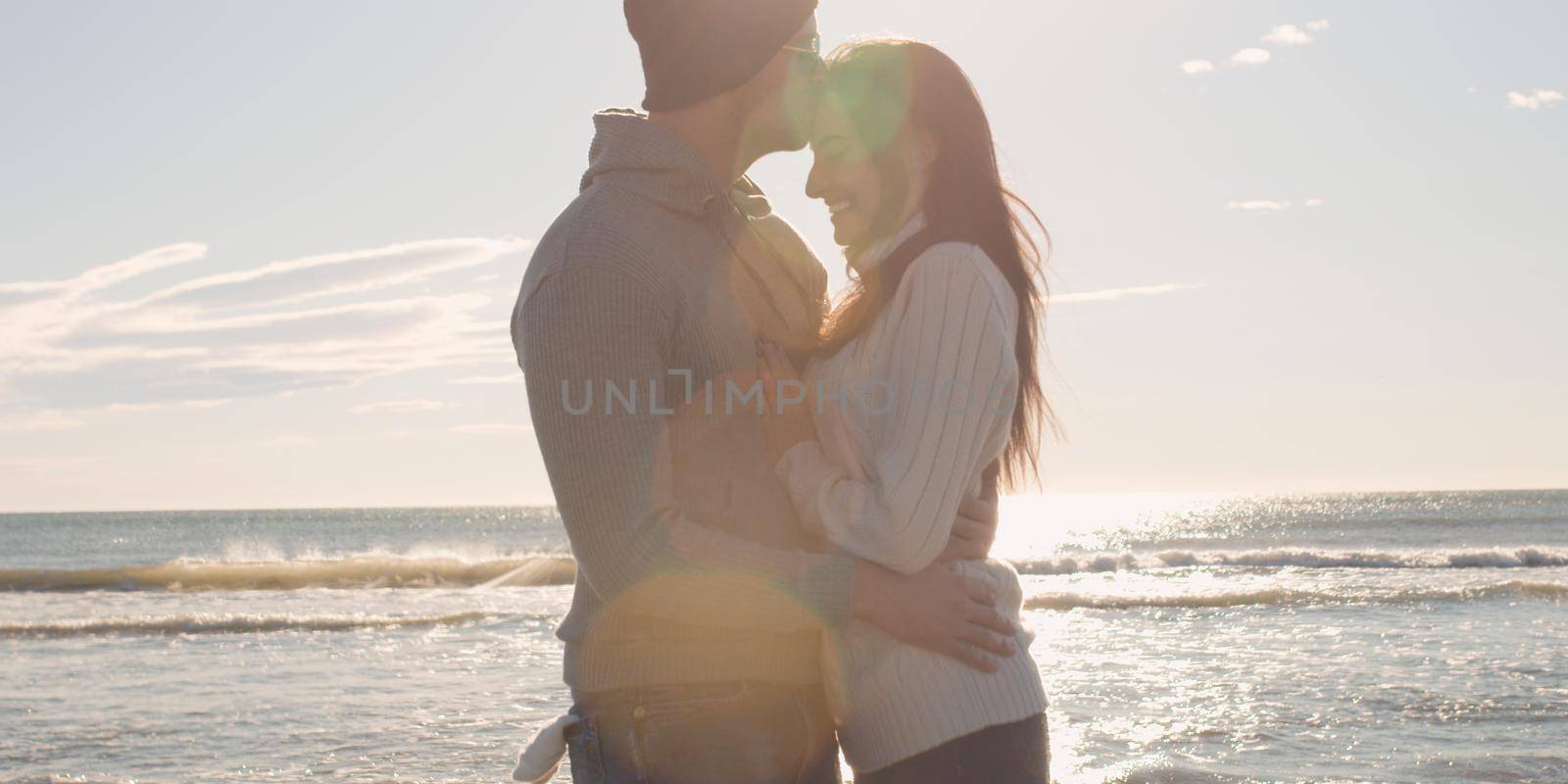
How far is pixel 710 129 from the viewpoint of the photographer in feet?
7.29

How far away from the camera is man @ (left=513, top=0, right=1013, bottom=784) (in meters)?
1.84

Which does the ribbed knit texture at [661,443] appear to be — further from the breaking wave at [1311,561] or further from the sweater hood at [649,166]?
the breaking wave at [1311,561]

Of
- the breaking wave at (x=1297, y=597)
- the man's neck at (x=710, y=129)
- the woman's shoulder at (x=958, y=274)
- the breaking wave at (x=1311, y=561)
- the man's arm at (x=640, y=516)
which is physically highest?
the man's neck at (x=710, y=129)

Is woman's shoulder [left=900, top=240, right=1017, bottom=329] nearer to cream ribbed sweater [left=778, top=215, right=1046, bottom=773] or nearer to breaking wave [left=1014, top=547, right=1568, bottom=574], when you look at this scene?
cream ribbed sweater [left=778, top=215, right=1046, bottom=773]

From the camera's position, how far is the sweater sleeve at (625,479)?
71.8 inches

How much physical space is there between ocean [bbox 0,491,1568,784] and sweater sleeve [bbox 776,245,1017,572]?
5024 mm

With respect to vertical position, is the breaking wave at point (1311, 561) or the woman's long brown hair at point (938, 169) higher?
the woman's long brown hair at point (938, 169)

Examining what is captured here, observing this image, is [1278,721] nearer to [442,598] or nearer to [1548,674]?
[1548,674]

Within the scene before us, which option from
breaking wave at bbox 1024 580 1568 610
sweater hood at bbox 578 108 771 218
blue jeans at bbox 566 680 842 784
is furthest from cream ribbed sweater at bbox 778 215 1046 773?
breaking wave at bbox 1024 580 1568 610

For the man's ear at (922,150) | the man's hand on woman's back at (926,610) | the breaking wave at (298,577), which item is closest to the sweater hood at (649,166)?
the man's ear at (922,150)

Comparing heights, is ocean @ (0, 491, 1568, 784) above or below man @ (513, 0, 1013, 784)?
below

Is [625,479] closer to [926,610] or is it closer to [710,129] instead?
[926,610]

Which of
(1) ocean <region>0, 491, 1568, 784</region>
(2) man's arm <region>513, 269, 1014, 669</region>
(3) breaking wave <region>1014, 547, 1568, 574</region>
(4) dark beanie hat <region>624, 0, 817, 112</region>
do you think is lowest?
(3) breaking wave <region>1014, 547, 1568, 574</region>

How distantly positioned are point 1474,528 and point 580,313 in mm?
38611
